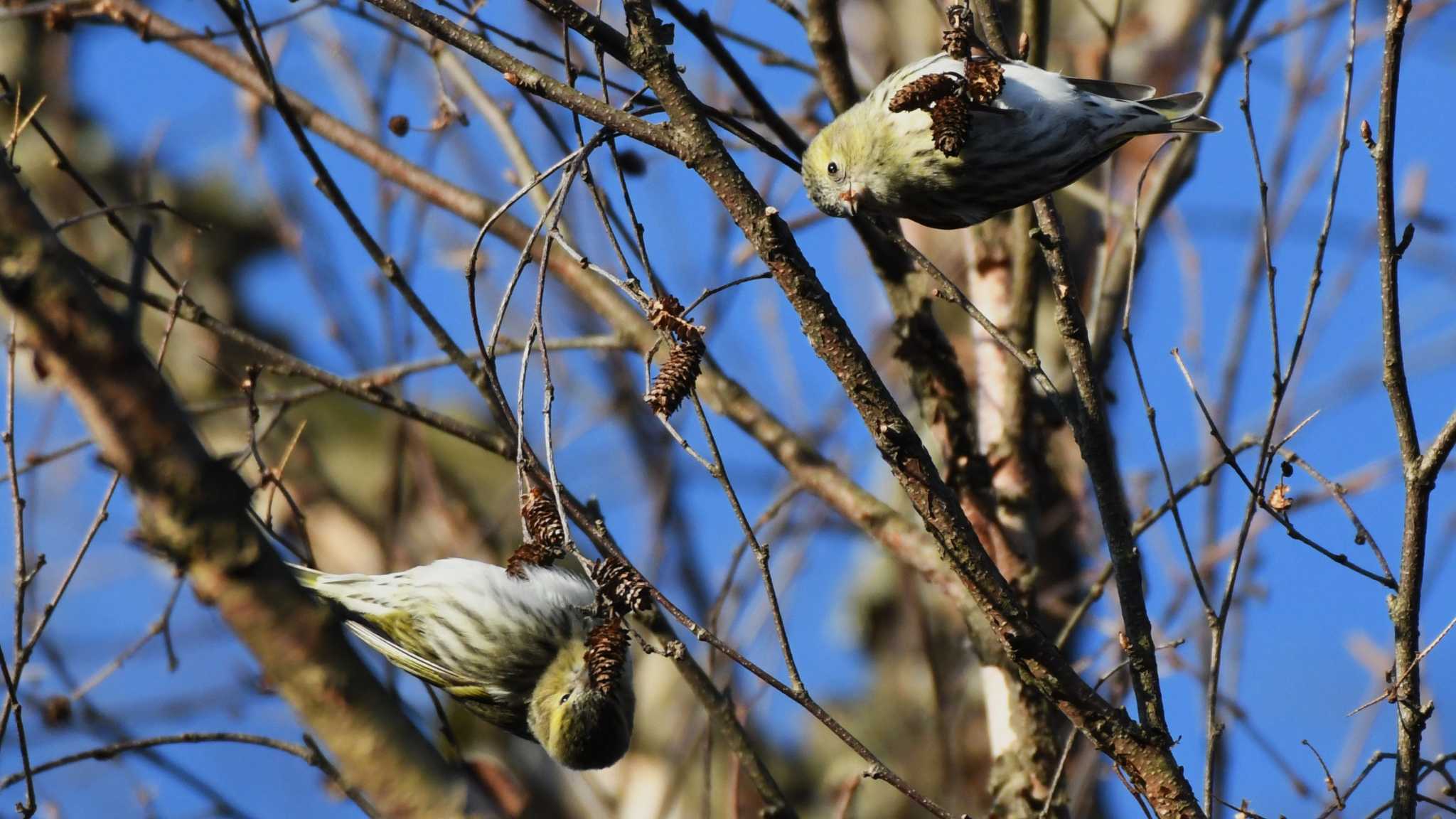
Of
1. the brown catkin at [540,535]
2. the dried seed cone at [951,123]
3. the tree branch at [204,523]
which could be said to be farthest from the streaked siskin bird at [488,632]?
the tree branch at [204,523]

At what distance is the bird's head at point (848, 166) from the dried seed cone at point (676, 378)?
1258 mm

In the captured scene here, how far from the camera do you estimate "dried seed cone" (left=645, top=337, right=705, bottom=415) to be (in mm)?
1812

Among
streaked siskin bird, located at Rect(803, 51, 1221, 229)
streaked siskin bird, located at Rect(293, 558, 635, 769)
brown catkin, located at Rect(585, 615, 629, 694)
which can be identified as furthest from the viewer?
streaked siskin bird, located at Rect(293, 558, 635, 769)

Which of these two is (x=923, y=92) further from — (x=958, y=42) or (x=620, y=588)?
(x=620, y=588)

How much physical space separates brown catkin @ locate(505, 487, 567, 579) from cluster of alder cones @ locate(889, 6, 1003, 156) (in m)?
0.91

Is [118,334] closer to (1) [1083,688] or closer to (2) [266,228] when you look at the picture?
(1) [1083,688]

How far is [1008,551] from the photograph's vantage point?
3422mm

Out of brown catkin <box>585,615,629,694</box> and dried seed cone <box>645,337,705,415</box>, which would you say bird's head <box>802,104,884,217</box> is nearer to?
dried seed cone <box>645,337,705,415</box>

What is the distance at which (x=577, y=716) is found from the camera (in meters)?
3.32

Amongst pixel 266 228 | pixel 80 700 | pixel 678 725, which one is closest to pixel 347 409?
pixel 266 228

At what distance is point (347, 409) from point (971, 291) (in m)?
5.41

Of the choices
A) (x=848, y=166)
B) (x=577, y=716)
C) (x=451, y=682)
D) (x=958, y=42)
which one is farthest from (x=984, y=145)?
(x=451, y=682)

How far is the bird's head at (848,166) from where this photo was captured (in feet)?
10.0

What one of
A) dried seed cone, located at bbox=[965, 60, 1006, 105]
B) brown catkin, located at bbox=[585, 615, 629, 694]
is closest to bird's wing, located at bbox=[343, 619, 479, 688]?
brown catkin, located at bbox=[585, 615, 629, 694]
